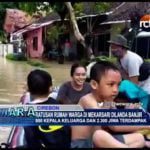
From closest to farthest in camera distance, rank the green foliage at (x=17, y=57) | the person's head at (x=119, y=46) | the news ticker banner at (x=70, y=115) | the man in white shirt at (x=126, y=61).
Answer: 1. the news ticker banner at (x=70, y=115)
2. the person's head at (x=119, y=46)
3. the man in white shirt at (x=126, y=61)
4. the green foliage at (x=17, y=57)

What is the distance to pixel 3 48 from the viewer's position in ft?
104

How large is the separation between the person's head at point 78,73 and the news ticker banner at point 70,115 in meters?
1.95

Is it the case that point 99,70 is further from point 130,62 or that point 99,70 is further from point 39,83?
point 130,62

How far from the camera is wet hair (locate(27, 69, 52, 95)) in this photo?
10.3 feet

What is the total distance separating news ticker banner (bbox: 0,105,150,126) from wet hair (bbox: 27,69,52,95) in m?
0.25

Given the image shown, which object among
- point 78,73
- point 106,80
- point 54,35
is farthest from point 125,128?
point 54,35

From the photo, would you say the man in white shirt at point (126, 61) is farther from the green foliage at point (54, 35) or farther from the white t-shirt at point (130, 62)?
the green foliage at point (54, 35)

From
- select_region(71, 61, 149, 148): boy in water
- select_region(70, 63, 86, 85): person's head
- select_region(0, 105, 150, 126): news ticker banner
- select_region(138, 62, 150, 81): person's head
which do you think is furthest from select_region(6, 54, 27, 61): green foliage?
select_region(0, 105, 150, 126): news ticker banner

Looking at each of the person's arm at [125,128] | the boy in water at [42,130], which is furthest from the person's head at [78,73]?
the person's arm at [125,128]

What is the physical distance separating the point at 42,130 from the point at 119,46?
171 cm

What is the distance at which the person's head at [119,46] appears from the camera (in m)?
4.47

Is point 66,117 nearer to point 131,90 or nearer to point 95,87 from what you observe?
point 95,87

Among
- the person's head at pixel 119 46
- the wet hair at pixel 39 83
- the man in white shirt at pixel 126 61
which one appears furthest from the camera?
the man in white shirt at pixel 126 61

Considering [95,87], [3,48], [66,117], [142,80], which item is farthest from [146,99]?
[3,48]
